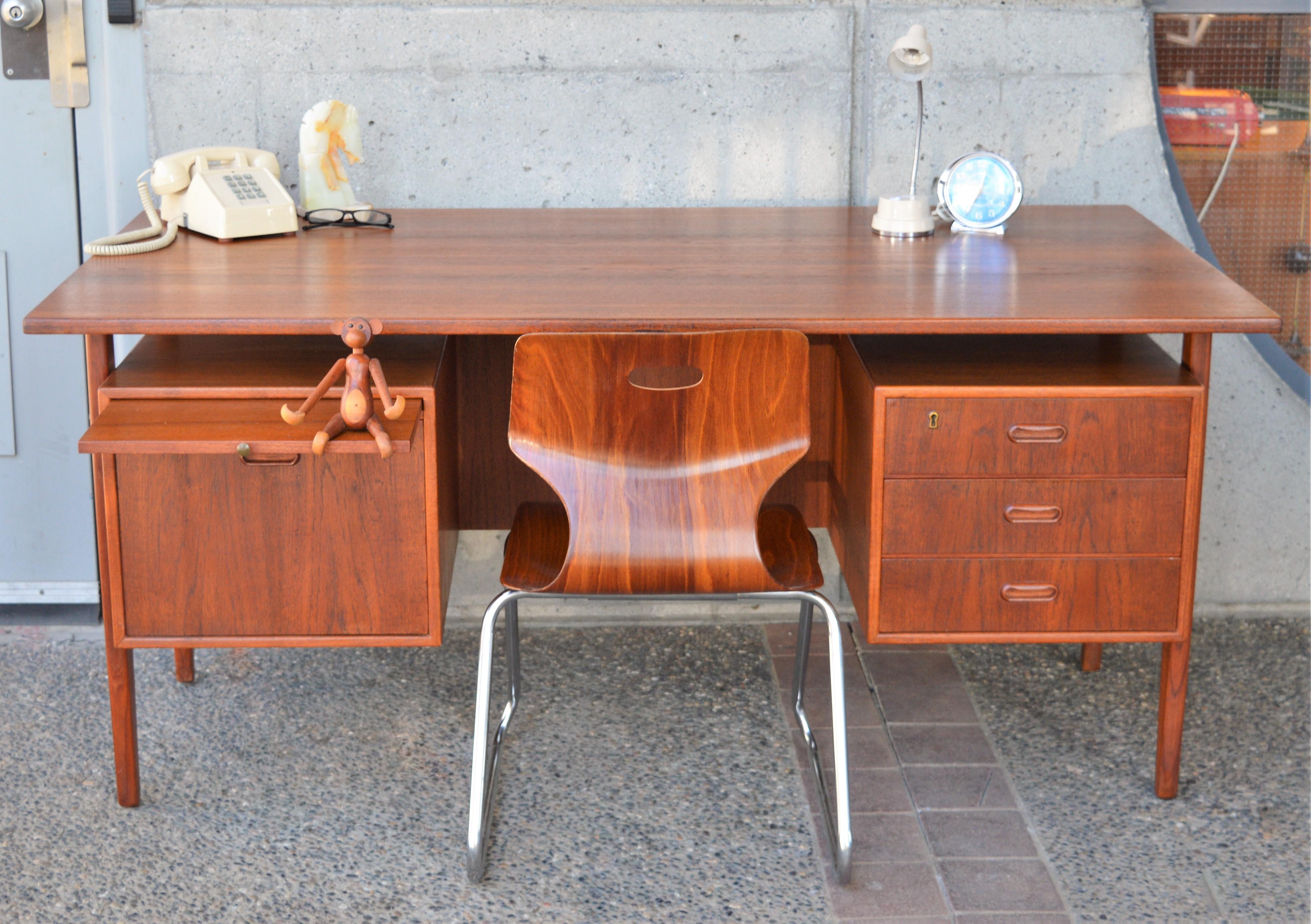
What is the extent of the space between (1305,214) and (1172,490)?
1127 mm

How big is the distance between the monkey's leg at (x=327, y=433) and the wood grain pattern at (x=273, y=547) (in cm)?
7

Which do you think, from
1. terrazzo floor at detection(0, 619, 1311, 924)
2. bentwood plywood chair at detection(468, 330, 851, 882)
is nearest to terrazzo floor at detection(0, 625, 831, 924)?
terrazzo floor at detection(0, 619, 1311, 924)

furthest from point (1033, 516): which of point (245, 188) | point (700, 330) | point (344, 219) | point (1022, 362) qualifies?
point (245, 188)

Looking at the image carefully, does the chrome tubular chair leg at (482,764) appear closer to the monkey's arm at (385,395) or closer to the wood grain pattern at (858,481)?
the monkey's arm at (385,395)

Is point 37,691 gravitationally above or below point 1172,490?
below

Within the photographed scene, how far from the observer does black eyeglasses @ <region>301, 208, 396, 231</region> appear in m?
2.51

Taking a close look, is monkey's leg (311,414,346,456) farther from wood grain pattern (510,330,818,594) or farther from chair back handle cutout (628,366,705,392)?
chair back handle cutout (628,366,705,392)

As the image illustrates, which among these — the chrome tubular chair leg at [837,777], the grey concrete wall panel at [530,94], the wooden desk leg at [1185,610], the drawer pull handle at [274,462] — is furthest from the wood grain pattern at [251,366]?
the wooden desk leg at [1185,610]

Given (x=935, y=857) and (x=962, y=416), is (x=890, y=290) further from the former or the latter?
(x=935, y=857)

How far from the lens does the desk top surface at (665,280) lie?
1.88 m

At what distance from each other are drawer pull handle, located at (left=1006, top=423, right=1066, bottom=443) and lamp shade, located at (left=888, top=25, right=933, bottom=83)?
729mm

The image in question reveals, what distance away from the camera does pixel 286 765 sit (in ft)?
7.73

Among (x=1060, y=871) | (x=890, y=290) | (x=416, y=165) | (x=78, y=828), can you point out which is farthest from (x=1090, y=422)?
(x=78, y=828)

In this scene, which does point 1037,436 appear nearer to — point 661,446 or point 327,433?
point 661,446
